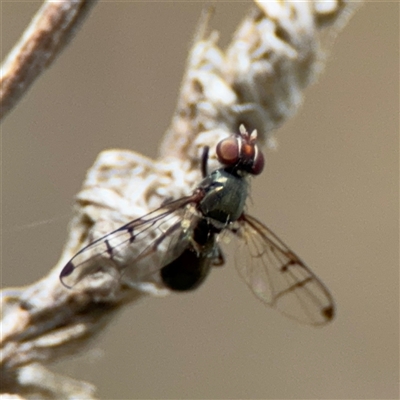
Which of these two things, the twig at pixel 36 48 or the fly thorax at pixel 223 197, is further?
the fly thorax at pixel 223 197

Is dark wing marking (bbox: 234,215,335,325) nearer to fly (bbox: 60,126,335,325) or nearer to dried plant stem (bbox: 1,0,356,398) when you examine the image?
fly (bbox: 60,126,335,325)

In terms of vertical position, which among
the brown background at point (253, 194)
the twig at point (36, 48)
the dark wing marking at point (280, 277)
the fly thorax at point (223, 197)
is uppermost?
the brown background at point (253, 194)

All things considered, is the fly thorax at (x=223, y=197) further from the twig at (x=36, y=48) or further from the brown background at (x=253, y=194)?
the brown background at (x=253, y=194)

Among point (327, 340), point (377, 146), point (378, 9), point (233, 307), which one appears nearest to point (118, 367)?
point (233, 307)

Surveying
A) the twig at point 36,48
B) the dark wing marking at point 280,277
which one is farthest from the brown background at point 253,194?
the twig at point 36,48

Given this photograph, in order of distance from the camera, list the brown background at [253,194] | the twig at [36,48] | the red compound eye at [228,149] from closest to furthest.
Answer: the twig at [36,48] < the red compound eye at [228,149] < the brown background at [253,194]

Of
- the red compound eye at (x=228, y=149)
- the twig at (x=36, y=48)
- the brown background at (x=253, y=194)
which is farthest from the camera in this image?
the brown background at (x=253, y=194)

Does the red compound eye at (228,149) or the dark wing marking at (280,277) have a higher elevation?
the red compound eye at (228,149)

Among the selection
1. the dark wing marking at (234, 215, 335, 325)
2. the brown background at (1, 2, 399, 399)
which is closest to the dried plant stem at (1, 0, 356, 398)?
the dark wing marking at (234, 215, 335, 325)
